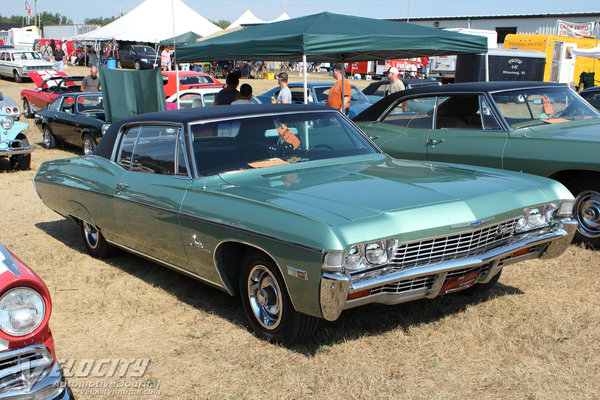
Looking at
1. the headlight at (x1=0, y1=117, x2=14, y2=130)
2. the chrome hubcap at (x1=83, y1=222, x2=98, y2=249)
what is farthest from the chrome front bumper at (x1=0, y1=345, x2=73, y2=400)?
the headlight at (x1=0, y1=117, x2=14, y2=130)

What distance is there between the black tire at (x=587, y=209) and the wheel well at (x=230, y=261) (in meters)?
3.26

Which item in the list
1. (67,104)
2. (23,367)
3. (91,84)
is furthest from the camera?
(91,84)

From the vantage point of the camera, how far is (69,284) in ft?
16.9

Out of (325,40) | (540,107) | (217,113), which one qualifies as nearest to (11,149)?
(325,40)

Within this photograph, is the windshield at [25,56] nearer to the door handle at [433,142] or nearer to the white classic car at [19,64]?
the white classic car at [19,64]

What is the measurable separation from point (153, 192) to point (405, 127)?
3576mm

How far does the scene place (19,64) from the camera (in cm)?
2942

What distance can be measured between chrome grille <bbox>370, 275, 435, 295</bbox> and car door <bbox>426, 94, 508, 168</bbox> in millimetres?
3013

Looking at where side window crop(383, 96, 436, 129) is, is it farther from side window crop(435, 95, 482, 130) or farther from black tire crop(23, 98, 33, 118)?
black tire crop(23, 98, 33, 118)

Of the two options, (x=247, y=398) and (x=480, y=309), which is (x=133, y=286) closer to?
(x=247, y=398)

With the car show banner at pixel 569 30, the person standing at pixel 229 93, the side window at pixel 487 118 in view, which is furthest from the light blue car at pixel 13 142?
the car show banner at pixel 569 30

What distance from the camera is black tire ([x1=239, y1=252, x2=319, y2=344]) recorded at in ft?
11.8

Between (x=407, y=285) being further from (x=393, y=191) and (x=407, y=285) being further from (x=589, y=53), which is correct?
(x=589, y=53)

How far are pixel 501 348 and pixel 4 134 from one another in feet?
30.7
